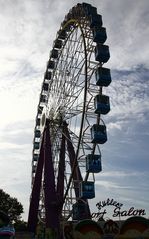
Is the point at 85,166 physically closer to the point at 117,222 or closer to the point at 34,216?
the point at 117,222

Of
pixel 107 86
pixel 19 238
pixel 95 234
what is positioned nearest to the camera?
pixel 95 234

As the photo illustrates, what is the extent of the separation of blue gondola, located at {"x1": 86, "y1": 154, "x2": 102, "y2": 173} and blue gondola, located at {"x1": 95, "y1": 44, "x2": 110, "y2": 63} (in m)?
8.94

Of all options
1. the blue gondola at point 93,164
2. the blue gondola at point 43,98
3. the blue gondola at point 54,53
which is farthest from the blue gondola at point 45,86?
the blue gondola at point 93,164

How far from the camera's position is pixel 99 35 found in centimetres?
3600

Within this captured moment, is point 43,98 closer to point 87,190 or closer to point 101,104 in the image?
point 101,104

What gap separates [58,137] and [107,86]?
9296 millimetres

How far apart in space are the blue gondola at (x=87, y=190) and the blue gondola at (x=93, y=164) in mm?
1228

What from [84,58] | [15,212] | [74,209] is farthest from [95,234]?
[15,212]

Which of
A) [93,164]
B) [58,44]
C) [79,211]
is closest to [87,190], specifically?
[93,164]

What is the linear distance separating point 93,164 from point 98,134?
8.62ft

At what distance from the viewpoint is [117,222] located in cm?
3525

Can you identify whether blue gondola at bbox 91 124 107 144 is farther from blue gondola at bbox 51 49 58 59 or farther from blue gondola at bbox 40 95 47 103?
blue gondola at bbox 40 95 47 103

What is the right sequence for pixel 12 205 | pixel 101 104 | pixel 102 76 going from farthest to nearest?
pixel 12 205 → pixel 102 76 → pixel 101 104

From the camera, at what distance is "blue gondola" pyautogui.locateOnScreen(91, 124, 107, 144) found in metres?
33.0
